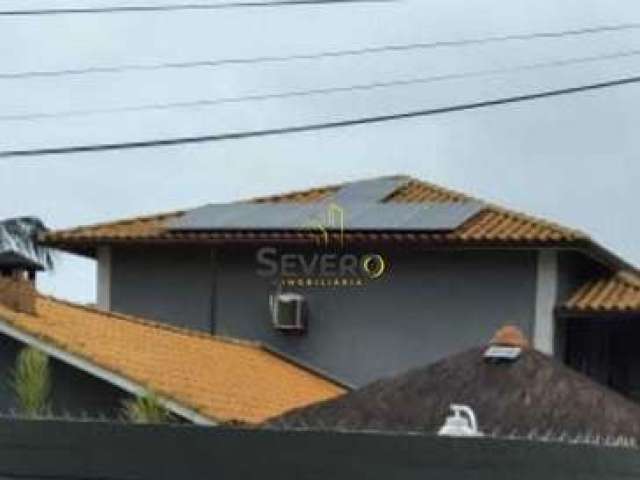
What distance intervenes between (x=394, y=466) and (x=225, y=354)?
13.6m

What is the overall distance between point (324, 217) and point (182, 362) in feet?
17.7

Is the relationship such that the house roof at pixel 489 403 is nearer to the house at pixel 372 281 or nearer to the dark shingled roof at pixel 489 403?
the dark shingled roof at pixel 489 403

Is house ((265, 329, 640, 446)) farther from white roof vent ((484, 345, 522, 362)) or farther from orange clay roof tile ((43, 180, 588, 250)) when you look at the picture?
orange clay roof tile ((43, 180, 588, 250))

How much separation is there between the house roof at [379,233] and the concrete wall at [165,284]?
381 mm

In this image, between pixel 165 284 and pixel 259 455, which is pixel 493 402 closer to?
pixel 259 455

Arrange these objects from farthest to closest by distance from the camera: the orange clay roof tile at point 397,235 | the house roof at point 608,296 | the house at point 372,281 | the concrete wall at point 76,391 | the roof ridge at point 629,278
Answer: the roof ridge at point 629,278, the house at point 372,281, the orange clay roof tile at point 397,235, the house roof at point 608,296, the concrete wall at point 76,391

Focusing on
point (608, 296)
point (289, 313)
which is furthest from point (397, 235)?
point (608, 296)

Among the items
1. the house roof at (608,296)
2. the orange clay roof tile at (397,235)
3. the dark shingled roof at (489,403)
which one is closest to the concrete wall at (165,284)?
the orange clay roof tile at (397,235)

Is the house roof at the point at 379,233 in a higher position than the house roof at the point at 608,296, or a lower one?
higher

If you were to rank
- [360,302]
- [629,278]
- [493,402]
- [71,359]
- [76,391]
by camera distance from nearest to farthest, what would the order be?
1. [493,402]
2. [71,359]
3. [76,391]
4. [360,302]
5. [629,278]

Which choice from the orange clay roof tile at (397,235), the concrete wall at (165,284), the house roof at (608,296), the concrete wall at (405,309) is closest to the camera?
the house roof at (608,296)

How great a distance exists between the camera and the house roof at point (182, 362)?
1627 cm

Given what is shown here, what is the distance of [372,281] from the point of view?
22969mm

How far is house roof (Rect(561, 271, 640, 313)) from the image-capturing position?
864 inches
